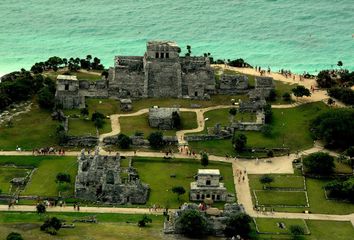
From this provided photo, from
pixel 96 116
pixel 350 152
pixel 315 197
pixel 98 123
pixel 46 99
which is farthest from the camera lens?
pixel 46 99

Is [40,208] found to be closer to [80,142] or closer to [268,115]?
[80,142]

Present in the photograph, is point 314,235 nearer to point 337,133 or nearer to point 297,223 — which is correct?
point 297,223

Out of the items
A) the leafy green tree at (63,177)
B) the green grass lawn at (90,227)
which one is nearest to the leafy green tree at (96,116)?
the leafy green tree at (63,177)

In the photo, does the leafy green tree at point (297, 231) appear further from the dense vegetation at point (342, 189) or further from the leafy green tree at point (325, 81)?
the leafy green tree at point (325, 81)

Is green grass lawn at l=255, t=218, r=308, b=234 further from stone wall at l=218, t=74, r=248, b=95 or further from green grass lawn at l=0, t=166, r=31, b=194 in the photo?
stone wall at l=218, t=74, r=248, b=95

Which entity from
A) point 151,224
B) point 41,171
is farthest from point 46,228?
point 41,171

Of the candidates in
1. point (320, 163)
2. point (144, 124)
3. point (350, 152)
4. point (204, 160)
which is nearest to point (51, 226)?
point (204, 160)
